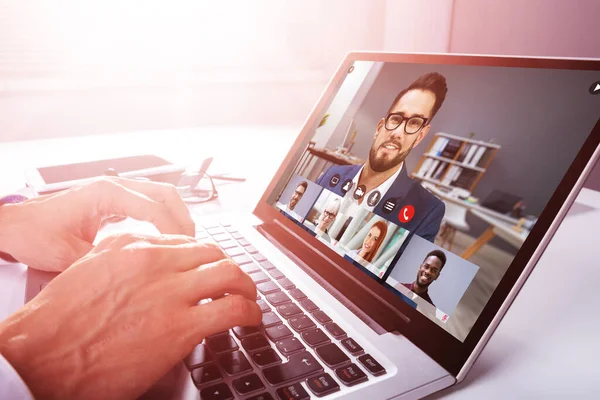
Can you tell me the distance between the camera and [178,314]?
40cm

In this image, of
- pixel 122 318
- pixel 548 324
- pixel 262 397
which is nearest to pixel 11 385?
pixel 122 318

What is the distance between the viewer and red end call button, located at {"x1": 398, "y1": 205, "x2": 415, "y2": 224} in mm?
510

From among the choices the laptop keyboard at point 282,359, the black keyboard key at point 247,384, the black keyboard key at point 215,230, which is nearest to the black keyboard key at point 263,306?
the laptop keyboard at point 282,359

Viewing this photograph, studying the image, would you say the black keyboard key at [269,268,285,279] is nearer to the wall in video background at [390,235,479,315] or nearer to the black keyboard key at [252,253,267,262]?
the black keyboard key at [252,253,267,262]

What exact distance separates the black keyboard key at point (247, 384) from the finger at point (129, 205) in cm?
29

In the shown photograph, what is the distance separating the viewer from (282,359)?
1.29 feet

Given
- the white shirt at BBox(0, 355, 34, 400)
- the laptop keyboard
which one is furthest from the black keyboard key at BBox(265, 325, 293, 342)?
the white shirt at BBox(0, 355, 34, 400)

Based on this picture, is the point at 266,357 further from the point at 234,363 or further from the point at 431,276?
the point at 431,276

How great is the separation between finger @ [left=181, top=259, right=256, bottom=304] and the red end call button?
204mm

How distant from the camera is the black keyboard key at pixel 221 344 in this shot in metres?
0.40

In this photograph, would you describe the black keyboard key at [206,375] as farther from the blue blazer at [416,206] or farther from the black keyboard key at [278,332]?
the blue blazer at [416,206]

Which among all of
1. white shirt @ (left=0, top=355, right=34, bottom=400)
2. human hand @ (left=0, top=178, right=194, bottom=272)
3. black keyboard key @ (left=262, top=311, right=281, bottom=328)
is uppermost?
black keyboard key @ (left=262, top=311, right=281, bottom=328)

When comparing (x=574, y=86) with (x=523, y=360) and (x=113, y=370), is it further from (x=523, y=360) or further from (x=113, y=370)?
(x=113, y=370)

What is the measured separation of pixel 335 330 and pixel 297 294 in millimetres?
82
